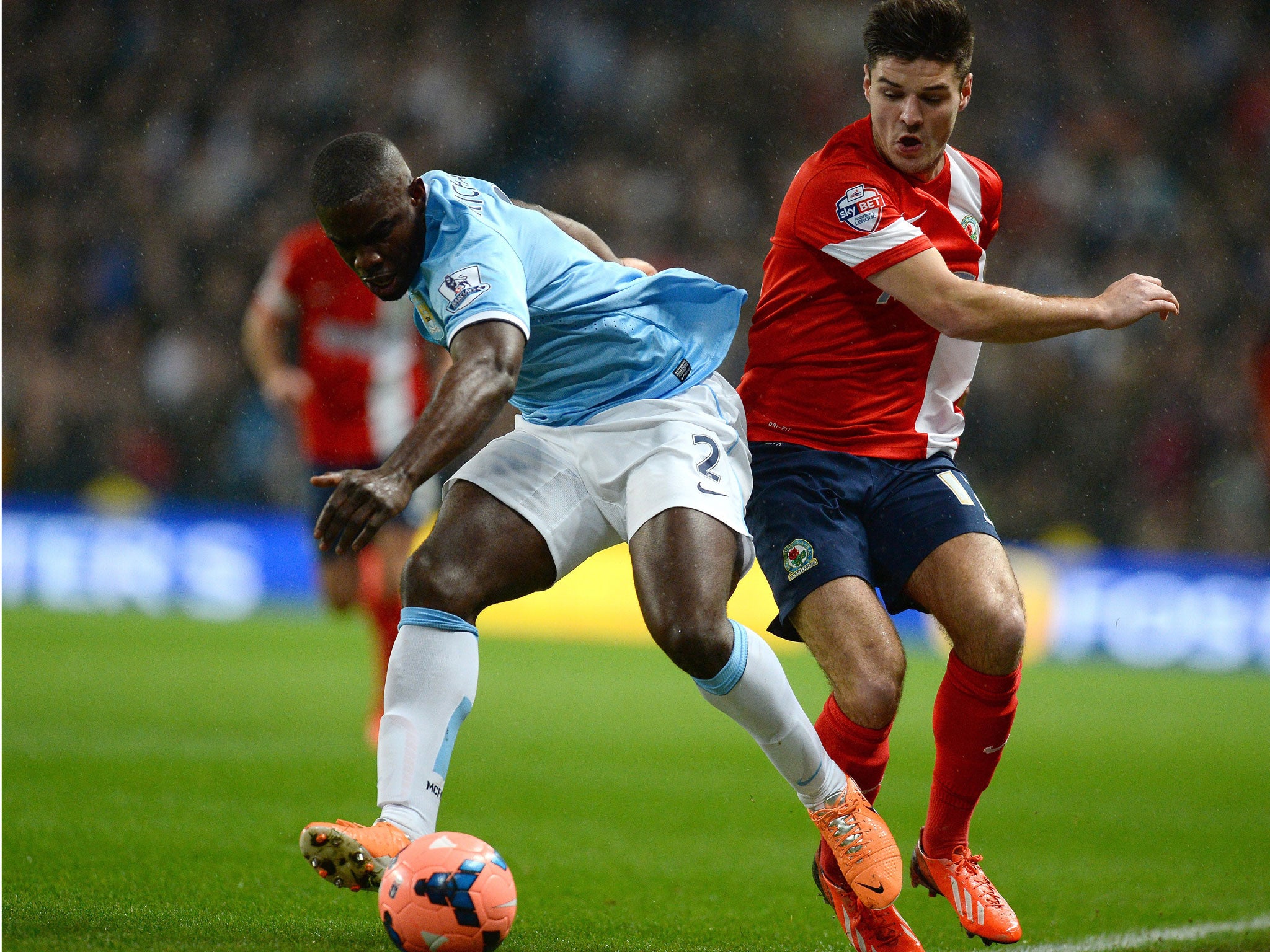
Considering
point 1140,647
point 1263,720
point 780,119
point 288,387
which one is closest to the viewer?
point 288,387

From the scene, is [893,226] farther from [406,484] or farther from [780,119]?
[780,119]

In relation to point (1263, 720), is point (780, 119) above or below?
above

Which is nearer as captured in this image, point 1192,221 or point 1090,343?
point 1090,343

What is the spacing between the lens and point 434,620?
3156 millimetres

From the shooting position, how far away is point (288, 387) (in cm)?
624

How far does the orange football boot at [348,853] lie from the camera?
281 centimetres

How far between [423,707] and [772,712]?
0.78m

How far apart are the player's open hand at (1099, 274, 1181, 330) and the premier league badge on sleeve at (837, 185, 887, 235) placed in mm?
555

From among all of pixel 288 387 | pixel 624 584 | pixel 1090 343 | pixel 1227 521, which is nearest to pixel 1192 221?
pixel 1090 343

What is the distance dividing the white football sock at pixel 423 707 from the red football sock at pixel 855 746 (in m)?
0.92

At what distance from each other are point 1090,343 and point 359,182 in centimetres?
939

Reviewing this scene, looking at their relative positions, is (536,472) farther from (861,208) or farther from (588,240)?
(861,208)

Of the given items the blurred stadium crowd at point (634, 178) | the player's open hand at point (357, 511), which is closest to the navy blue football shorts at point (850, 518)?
the player's open hand at point (357, 511)

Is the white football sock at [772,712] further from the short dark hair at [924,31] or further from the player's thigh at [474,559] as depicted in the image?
the short dark hair at [924,31]
